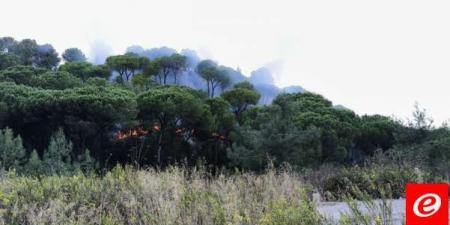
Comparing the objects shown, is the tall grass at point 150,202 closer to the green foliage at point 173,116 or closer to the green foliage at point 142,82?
the green foliage at point 173,116

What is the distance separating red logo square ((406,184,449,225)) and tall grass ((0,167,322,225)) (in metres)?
2.08

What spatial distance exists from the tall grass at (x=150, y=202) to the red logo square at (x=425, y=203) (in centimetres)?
208

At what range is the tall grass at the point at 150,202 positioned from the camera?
3.95m

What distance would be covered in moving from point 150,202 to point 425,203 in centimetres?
359

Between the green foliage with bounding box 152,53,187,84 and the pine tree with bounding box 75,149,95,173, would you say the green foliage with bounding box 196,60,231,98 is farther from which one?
the pine tree with bounding box 75,149,95,173

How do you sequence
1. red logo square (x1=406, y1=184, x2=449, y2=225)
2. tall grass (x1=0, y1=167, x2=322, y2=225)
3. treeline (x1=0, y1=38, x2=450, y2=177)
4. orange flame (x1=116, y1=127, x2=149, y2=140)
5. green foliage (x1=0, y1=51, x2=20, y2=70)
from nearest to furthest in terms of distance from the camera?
red logo square (x1=406, y1=184, x2=449, y2=225), tall grass (x1=0, y1=167, x2=322, y2=225), treeline (x1=0, y1=38, x2=450, y2=177), orange flame (x1=116, y1=127, x2=149, y2=140), green foliage (x1=0, y1=51, x2=20, y2=70)

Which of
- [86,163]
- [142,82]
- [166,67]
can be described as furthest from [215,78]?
[86,163]

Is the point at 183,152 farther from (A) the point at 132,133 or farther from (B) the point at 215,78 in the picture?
(B) the point at 215,78

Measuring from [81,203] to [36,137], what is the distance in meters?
19.4

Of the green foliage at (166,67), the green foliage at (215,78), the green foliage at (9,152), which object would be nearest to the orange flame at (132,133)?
the green foliage at (9,152)

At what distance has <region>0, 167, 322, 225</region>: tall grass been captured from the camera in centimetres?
395

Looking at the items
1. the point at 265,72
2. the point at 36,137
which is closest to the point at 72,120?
the point at 36,137

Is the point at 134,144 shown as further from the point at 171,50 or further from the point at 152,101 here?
the point at 171,50

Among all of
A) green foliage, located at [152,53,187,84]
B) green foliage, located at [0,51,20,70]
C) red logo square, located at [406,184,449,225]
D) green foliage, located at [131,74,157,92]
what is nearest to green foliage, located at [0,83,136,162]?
green foliage, located at [131,74,157,92]
